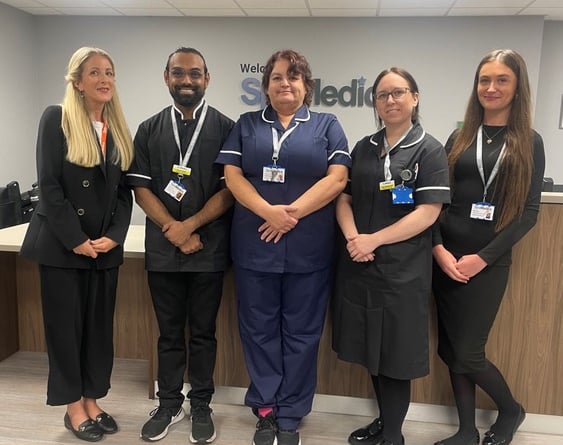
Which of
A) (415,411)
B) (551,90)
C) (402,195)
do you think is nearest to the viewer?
(402,195)

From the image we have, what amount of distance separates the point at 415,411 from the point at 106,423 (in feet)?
4.34

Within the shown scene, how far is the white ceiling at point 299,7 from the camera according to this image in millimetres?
4578

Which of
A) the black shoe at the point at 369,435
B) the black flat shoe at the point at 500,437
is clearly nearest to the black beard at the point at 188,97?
the black shoe at the point at 369,435

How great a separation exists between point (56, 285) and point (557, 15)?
5.25 metres

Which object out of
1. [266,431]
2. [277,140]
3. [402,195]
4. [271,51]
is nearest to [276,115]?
[277,140]

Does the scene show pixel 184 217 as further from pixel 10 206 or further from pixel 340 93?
pixel 340 93

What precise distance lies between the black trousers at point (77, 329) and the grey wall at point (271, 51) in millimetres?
3785

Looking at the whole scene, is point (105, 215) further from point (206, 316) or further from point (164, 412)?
point (164, 412)

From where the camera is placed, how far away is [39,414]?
2184 millimetres

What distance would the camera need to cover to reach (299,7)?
478 centimetres

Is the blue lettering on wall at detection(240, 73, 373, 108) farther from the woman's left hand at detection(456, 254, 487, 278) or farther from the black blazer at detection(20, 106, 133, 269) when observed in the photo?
the woman's left hand at detection(456, 254, 487, 278)

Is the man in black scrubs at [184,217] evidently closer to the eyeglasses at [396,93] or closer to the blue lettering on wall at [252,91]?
the eyeglasses at [396,93]

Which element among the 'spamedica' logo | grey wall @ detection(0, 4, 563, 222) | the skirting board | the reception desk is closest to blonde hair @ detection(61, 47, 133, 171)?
the reception desk

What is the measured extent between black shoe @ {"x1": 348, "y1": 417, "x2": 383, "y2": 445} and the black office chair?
2825 millimetres
